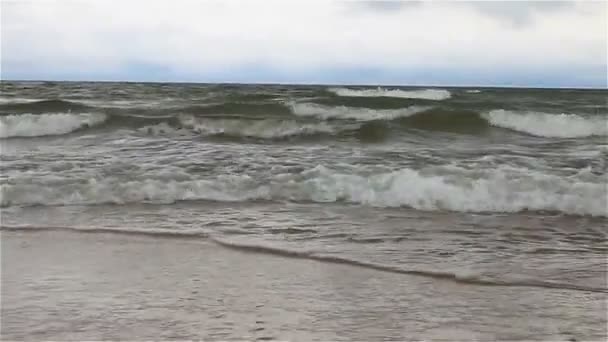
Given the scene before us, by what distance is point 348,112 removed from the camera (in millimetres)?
16234

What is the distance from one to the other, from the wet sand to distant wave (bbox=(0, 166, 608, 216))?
176 cm

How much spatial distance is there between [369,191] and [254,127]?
7093 millimetres

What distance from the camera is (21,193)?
18.4 ft

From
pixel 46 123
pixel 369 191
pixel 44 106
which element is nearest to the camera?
pixel 369 191

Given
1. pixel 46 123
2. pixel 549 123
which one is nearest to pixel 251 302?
pixel 46 123

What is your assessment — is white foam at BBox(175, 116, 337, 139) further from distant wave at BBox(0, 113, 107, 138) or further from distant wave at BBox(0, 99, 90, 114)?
distant wave at BBox(0, 99, 90, 114)

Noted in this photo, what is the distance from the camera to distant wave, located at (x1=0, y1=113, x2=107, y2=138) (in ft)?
39.4

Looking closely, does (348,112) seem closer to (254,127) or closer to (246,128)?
(254,127)

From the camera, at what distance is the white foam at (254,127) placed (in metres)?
11.9

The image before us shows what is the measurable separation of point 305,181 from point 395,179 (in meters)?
0.88

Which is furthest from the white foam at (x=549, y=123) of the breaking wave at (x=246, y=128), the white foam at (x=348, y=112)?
the breaking wave at (x=246, y=128)

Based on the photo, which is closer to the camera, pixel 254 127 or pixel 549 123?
pixel 254 127

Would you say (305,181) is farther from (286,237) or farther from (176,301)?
(176,301)

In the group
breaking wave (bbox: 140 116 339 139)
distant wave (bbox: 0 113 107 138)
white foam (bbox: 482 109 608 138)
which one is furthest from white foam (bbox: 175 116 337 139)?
white foam (bbox: 482 109 608 138)
